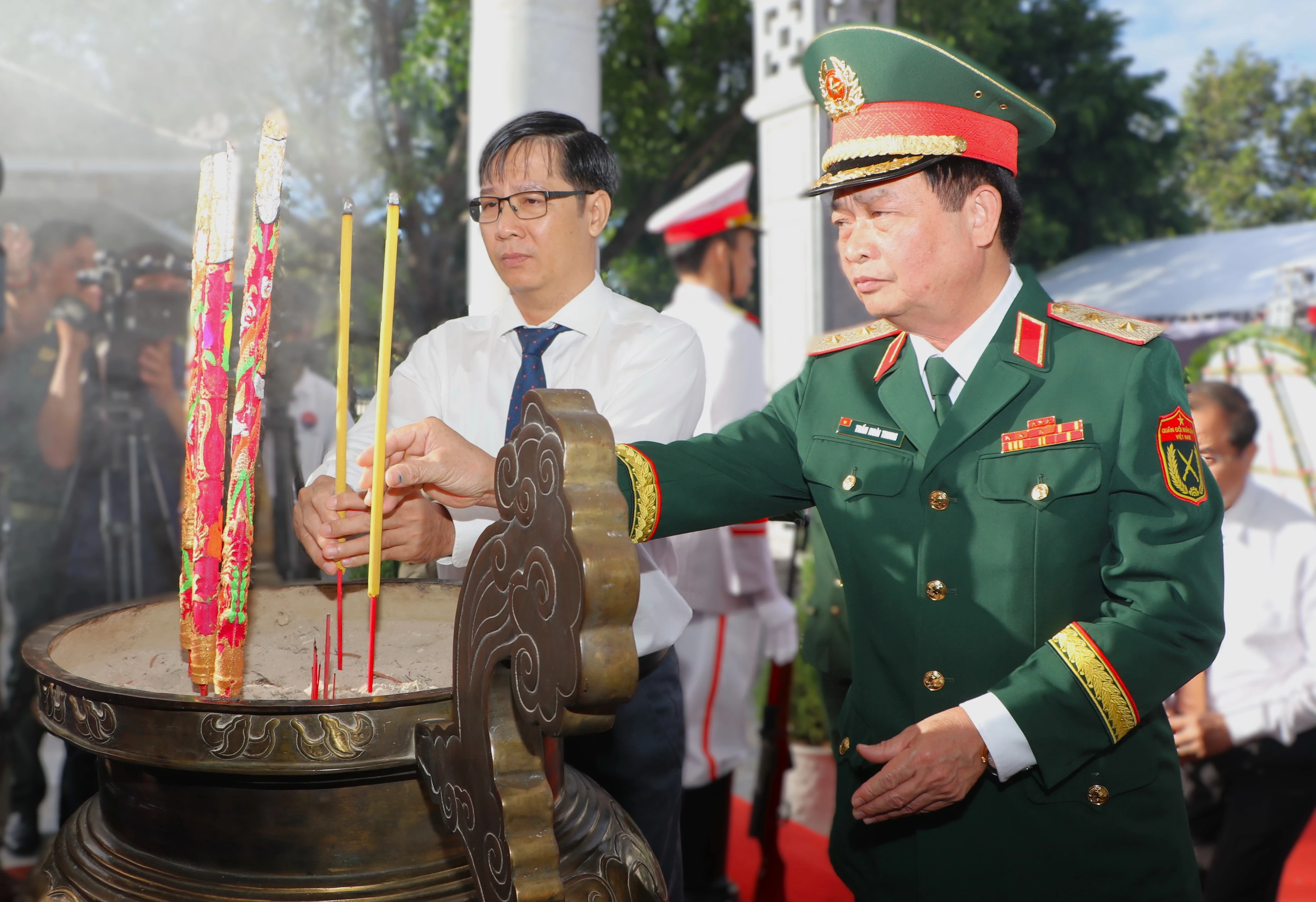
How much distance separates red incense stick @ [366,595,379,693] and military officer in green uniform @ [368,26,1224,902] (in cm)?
17

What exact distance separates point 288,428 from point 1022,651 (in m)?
2.46

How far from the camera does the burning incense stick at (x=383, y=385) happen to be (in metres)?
1.06

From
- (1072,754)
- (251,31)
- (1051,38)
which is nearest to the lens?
(1072,754)

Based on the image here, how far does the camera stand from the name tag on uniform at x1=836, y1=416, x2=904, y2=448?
144 cm

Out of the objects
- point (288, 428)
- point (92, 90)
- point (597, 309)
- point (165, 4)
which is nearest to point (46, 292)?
point (288, 428)

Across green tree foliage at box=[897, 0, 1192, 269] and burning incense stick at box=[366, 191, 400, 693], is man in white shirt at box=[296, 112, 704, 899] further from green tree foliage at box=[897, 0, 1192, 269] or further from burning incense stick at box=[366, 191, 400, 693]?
green tree foliage at box=[897, 0, 1192, 269]

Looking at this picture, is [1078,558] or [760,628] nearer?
[1078,558]

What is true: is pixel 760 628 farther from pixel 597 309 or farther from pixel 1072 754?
pixel 1072 754

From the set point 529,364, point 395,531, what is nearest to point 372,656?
point 395,531

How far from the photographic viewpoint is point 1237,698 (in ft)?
8.90

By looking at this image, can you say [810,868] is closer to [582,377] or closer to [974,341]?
[582,377]

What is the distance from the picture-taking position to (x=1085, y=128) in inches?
686

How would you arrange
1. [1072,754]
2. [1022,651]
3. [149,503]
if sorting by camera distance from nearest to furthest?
[1072,754], [1022,651], [149,503]

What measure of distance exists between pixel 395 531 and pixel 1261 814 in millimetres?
2306
